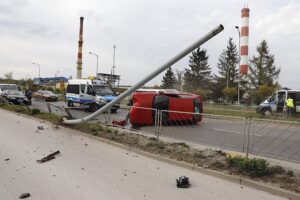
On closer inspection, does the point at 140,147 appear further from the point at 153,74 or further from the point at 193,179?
the point at 193,179

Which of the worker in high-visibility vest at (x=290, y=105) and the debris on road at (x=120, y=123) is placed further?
the worker in high-visibility vest at (x=290, y=105)

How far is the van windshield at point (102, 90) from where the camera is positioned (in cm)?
2531

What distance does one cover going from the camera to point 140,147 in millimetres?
9898

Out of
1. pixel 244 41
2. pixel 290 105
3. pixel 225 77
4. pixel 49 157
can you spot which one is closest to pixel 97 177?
pixel 49 157

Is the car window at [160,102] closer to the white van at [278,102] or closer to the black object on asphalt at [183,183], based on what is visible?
the black object on asphalt at [183,183]

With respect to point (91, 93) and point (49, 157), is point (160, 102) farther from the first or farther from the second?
point (91, 93)

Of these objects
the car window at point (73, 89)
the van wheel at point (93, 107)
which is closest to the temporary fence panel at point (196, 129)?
the van wheel at point (93, 107)

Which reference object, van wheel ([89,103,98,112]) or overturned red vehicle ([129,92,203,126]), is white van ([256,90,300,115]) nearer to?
overturned red vehicle ([129,92,203,126])

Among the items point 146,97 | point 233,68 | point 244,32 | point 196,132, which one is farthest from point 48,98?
point 233,68

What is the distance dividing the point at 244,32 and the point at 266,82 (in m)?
31.9

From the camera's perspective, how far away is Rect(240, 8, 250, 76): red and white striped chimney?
3369 cm

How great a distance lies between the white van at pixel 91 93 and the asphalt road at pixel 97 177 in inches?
568

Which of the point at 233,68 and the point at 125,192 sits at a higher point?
the point at 233,68

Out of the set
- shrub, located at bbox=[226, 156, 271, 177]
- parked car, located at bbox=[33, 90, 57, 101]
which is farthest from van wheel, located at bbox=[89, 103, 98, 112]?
parked car, located at bbox=[33, 90, 57, 101]
